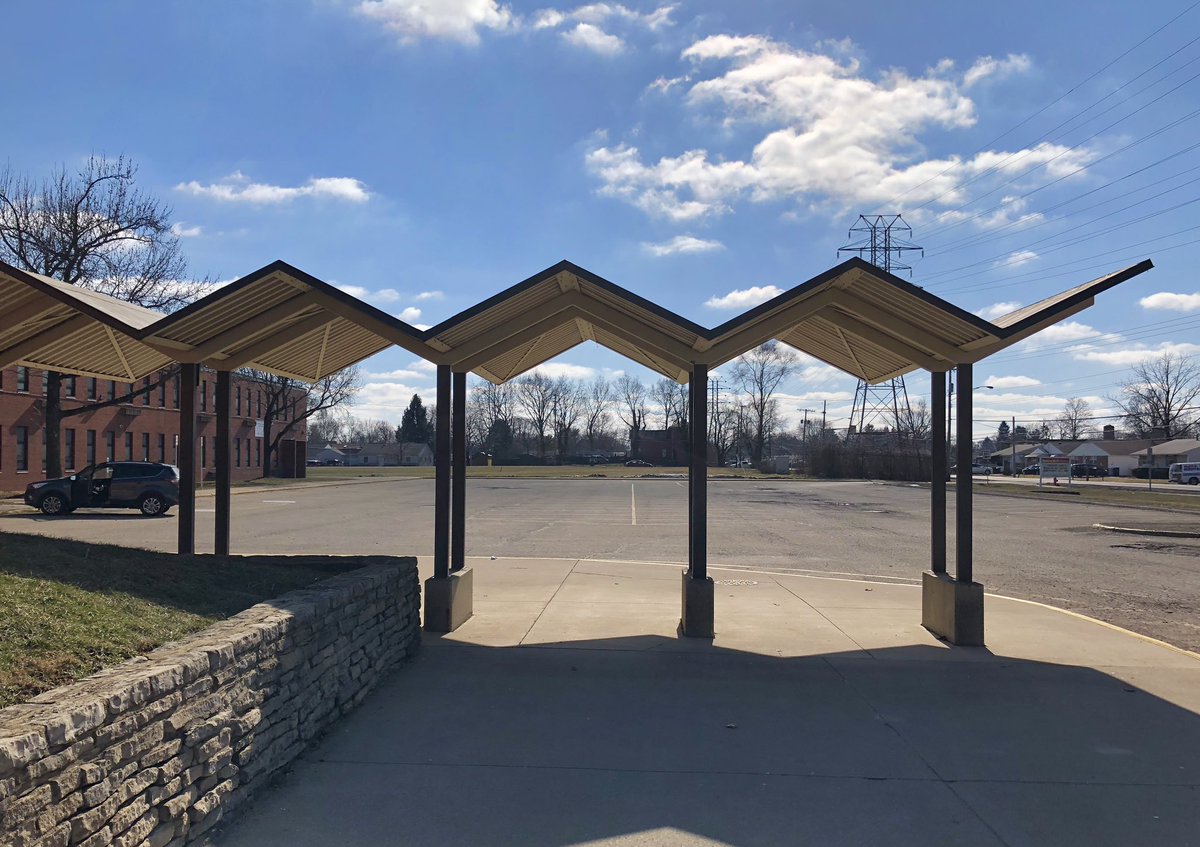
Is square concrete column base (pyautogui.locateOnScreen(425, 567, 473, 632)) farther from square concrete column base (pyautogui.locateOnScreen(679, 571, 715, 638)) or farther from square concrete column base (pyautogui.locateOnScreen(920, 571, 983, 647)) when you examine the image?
square concrete column base (pyautogui.locateOnScreen(920, 571, 983, 647))

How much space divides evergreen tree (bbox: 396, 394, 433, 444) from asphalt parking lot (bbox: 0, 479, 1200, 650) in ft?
375

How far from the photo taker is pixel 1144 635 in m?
9.72

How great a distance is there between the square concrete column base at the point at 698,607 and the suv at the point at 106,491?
2206cm

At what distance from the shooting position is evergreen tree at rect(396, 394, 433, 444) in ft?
484

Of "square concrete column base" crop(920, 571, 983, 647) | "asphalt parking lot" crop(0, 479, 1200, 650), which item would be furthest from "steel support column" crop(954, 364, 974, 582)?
"asphalt parking lot" crop(0, 479, 1200, 650)

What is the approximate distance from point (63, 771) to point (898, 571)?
44.9 feet

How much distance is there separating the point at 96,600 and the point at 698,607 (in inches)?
212

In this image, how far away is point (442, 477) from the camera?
9055mm

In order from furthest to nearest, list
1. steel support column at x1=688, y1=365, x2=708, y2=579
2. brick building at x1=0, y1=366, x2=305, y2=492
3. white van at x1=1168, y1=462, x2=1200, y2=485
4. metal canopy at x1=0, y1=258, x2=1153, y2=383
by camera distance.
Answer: white van at x1=1168, y1=462, x2=1200, y2=485
brick building at x1=0, y1=366, x2=305, y2=492
steel support column at x1=688, y1=365, x2=708, y2=579
metal canopy at x1=0, y1=258, x2=1153, y2=383

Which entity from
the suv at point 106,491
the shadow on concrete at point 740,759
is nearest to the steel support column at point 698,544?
the shadow on concrete at point 740,759

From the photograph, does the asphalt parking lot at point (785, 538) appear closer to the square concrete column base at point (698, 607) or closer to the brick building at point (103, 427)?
the square concrete column base at point (698, 607)

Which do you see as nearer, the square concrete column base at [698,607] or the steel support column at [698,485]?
the steel support column at [698,485]

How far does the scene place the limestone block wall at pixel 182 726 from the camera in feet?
10.3

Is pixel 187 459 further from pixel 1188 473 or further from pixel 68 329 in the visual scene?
pixel 1188 473
